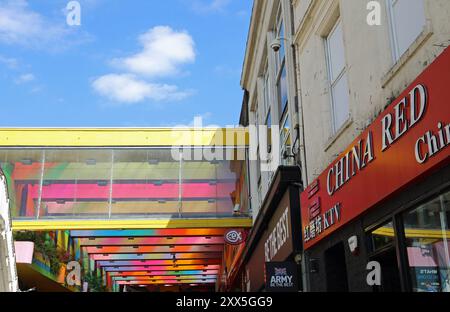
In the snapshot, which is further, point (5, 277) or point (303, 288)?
point (5, 277)

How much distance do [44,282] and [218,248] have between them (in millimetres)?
7915

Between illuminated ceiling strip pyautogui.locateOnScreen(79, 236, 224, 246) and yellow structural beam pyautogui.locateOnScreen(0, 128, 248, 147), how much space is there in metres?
4.29

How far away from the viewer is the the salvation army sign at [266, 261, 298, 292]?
10156 millimetres

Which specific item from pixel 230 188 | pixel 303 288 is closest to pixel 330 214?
pixel 303 288

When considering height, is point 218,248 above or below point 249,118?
below

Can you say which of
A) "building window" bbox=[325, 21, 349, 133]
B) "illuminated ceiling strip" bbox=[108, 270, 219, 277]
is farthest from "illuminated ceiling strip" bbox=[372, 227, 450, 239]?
"illuminated ceiling strip" bbox=[108, 270, 219, 277]

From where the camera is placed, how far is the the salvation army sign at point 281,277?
1016 centimetres

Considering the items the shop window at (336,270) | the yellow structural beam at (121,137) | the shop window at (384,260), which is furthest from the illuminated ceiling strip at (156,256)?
the shop window at (384,260)

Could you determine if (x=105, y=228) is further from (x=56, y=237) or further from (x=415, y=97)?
(x=415, y=97)

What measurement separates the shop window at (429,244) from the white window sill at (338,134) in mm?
2138

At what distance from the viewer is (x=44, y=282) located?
20.0 m

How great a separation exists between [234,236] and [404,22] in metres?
12.5

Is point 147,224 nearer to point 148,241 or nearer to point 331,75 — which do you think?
point 148,241
